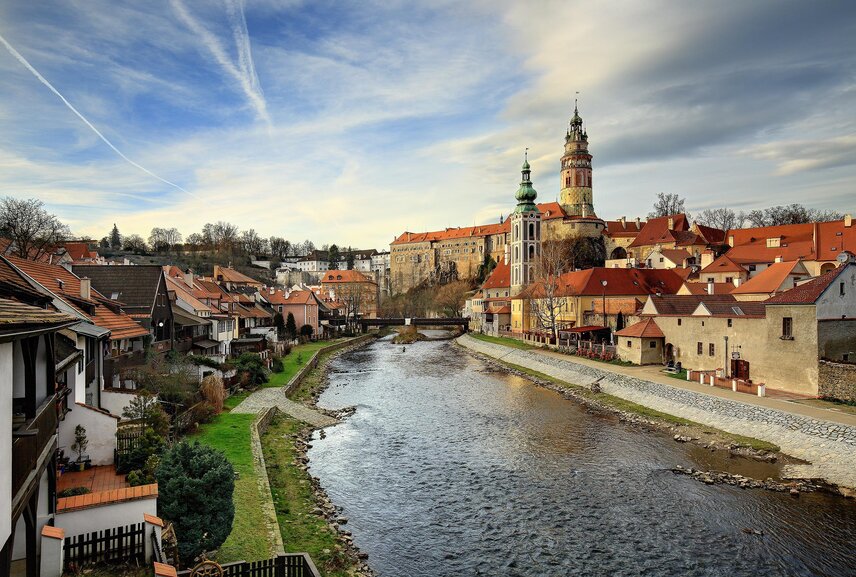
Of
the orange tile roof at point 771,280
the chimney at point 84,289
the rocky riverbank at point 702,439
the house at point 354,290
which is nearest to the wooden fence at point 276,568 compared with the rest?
the rocky riverbank at point 702,439

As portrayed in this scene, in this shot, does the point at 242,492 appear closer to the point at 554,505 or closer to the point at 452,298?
the point at 554,505

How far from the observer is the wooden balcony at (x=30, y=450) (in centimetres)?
589

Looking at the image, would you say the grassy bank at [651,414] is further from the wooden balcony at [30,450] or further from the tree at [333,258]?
the tree at [333,258]

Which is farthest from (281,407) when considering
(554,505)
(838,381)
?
(838,381)

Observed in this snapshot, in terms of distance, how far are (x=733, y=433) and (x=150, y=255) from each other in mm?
116069

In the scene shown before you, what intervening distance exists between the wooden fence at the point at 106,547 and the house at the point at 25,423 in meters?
0.61

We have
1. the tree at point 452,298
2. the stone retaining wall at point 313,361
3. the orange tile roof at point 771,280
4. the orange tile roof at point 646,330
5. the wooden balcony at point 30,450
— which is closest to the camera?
the wooden balcony at point 30,450

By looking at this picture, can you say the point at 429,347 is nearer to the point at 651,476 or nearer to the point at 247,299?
the point at 247,299

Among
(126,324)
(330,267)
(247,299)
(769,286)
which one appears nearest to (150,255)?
(330,267)

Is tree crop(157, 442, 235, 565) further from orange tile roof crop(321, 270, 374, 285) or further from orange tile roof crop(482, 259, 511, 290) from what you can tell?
orange tile roof crop(321, 270, 374, 285)

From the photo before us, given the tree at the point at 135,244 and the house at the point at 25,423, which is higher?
the tree at the point at 135,244

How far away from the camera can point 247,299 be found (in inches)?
2066

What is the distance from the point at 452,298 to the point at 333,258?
62.1 m

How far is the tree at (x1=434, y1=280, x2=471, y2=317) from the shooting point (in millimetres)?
100756
